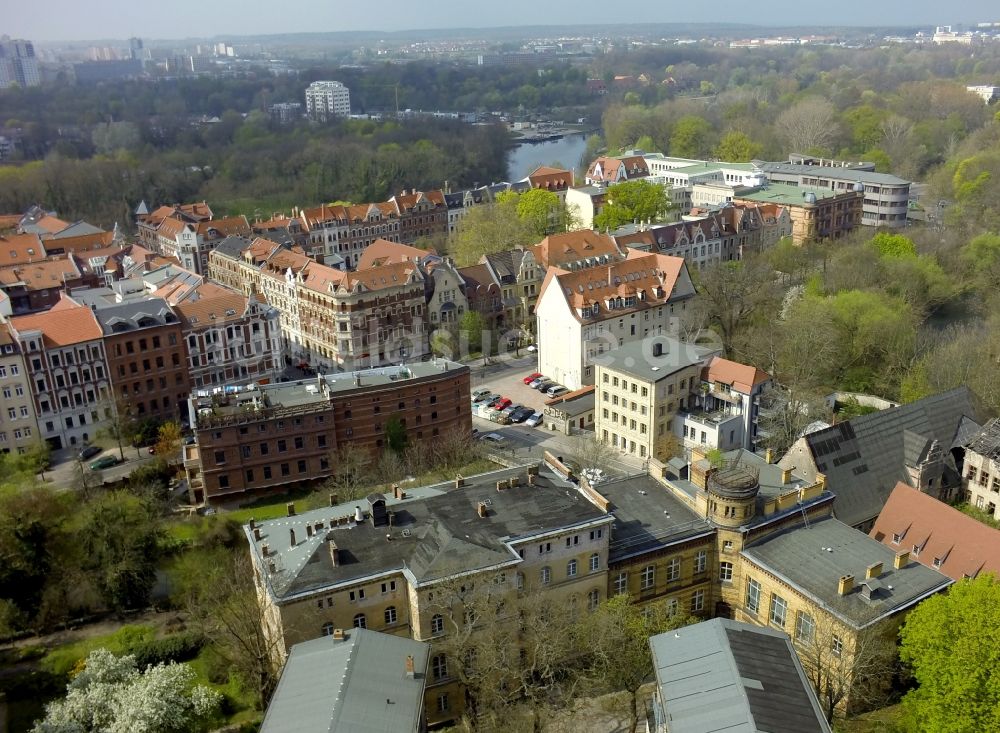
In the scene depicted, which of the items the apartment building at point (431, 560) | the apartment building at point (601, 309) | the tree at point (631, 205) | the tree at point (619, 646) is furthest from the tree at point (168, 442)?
the tree at point (631, 205)

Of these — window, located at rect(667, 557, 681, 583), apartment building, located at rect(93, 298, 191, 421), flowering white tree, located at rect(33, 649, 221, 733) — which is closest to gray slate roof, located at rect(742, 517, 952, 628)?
window, located at rect(667, 557, 681, 583)

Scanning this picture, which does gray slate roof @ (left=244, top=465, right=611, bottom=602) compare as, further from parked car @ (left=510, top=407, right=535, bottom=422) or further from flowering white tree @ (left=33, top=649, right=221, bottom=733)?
parked car @ (left=510, top=407, right=535, bottom=422)

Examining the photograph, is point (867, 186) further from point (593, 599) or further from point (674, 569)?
point (593, 599)

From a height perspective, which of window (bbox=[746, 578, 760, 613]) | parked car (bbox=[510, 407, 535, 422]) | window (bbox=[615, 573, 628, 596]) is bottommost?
parked car (bbox=[510, 407, 535, 422])

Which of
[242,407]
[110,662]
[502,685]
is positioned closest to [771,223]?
[242,407]

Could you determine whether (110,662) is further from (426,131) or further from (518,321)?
(426,131)

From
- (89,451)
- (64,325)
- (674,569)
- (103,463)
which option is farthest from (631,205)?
(674,569)

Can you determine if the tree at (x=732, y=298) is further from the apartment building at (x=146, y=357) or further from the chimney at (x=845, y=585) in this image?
the apartment building at (x=146, y=357)
